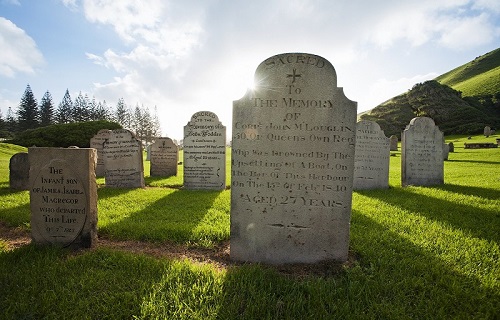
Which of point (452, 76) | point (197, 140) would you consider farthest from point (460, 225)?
point (452, 76)

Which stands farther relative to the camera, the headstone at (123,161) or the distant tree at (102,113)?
the distant tree at (102,113)

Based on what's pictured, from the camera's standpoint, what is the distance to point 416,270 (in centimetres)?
304

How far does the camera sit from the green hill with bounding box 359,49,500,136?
50.2 meters

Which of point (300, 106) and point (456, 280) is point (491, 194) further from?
point (300, 106)

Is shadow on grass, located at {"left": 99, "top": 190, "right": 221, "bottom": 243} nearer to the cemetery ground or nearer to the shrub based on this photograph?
the cemetery ground

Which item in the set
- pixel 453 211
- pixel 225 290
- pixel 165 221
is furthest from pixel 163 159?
pixel 453 211

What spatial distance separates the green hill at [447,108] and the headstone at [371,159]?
48636 millimetres

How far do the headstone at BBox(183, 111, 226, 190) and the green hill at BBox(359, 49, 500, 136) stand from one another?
51.2m

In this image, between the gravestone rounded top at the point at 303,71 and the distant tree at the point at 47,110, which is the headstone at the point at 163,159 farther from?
the distant tree at the point at 47,110

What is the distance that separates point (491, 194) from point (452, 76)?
12006 cm

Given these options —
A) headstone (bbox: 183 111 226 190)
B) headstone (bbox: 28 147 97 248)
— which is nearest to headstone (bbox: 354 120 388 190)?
headstone (bbox: 183 111 226 190)

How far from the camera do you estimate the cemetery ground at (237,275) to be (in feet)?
7.72

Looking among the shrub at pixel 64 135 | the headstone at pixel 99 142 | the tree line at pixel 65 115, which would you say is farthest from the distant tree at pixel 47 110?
the headstone at pixel 99 142

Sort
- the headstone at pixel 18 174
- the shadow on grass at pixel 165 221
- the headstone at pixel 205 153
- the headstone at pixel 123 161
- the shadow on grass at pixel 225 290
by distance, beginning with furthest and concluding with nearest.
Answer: the headstone at pixel 123 161
the headstone at pixel 205 153
the headstone at pixel 18 174
the shadow on grass at pixel 165 221
the shadow on grass at pixel 225 290
